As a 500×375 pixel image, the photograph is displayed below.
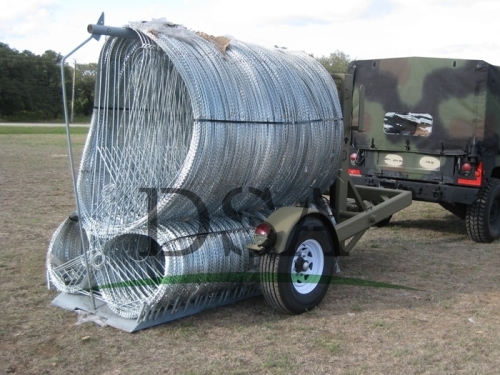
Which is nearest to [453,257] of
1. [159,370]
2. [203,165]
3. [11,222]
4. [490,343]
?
[490,343]

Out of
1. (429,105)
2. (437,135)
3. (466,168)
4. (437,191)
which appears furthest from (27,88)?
(466,168)

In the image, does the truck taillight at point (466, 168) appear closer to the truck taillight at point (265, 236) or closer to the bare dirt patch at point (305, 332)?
the bare dirt patch at point (305, 332)

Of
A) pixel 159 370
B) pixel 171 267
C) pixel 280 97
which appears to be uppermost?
pixel 280 97

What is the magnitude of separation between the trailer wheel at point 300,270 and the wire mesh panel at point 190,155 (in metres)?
0.40

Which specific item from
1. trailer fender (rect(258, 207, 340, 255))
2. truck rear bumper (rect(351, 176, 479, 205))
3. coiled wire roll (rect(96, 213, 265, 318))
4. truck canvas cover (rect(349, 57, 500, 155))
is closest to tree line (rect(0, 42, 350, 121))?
truck canvas cover (rect(349, 57, 500, 155))

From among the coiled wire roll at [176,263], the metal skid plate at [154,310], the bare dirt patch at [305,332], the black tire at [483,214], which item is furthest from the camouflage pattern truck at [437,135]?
the metal skid plate at [154,310]

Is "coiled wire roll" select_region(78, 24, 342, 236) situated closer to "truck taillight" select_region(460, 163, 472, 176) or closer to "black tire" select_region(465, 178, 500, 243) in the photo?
"truck taillight" select_region(460, 163, 472, 176)

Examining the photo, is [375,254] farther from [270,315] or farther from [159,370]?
[159,370]

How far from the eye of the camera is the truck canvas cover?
8.36 m

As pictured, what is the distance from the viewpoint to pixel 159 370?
4.34 metres

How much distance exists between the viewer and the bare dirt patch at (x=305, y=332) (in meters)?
4.45

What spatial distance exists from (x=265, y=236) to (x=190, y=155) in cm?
93

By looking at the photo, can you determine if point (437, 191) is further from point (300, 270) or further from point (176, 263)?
point (176, 263)

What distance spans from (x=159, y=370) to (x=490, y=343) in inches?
103
